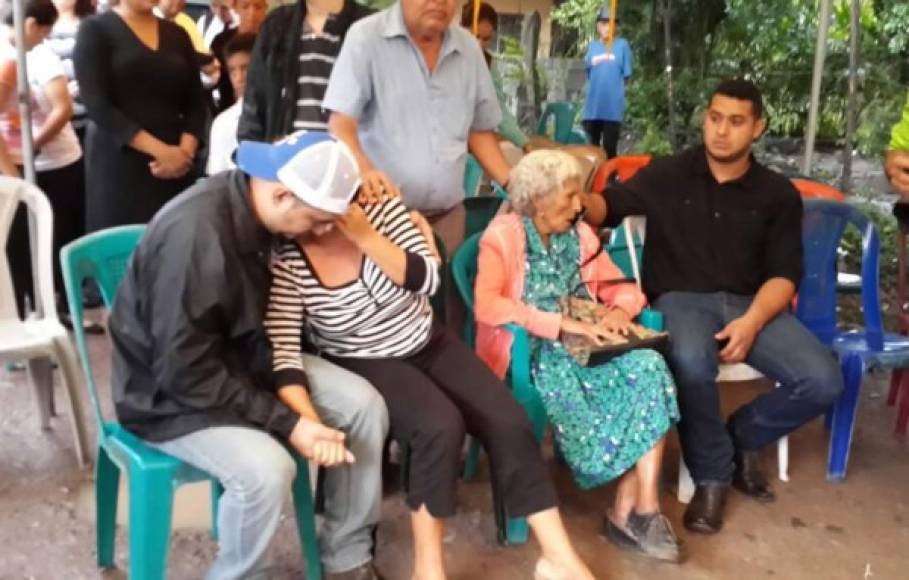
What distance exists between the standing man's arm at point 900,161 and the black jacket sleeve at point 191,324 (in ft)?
6.96

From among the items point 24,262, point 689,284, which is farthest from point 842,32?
point 24,262

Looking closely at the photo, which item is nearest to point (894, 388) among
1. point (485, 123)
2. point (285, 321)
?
point (485, 123)

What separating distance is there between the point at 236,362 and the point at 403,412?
1.44 feet

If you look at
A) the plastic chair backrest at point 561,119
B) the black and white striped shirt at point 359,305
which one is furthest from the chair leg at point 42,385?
the plastic chair backrest at point 561,119

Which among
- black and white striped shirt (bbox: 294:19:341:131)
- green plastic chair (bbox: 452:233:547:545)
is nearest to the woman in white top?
black and white striped shirt (bbox: 294:19:341:131)

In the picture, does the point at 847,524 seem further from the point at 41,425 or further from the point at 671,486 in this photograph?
the point at 41,425

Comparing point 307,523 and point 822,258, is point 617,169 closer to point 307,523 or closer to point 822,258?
point 822,258

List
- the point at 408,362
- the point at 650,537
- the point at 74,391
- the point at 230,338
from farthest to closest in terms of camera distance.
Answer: the point at 74,391, the point at 650,537, the point at 408,362, the point at 230,338

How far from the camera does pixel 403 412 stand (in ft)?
7.57

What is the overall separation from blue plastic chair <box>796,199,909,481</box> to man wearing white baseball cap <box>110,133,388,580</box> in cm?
191

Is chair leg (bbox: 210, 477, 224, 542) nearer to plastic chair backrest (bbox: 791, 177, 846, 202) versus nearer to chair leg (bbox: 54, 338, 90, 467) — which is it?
chair leg (bbox: 54, 338, 90, 467)

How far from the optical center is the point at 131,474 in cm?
209

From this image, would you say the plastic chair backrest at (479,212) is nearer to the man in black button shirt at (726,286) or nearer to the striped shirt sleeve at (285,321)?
the man in black button shirt at (726,286)

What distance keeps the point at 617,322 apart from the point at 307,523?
1.09 metres
